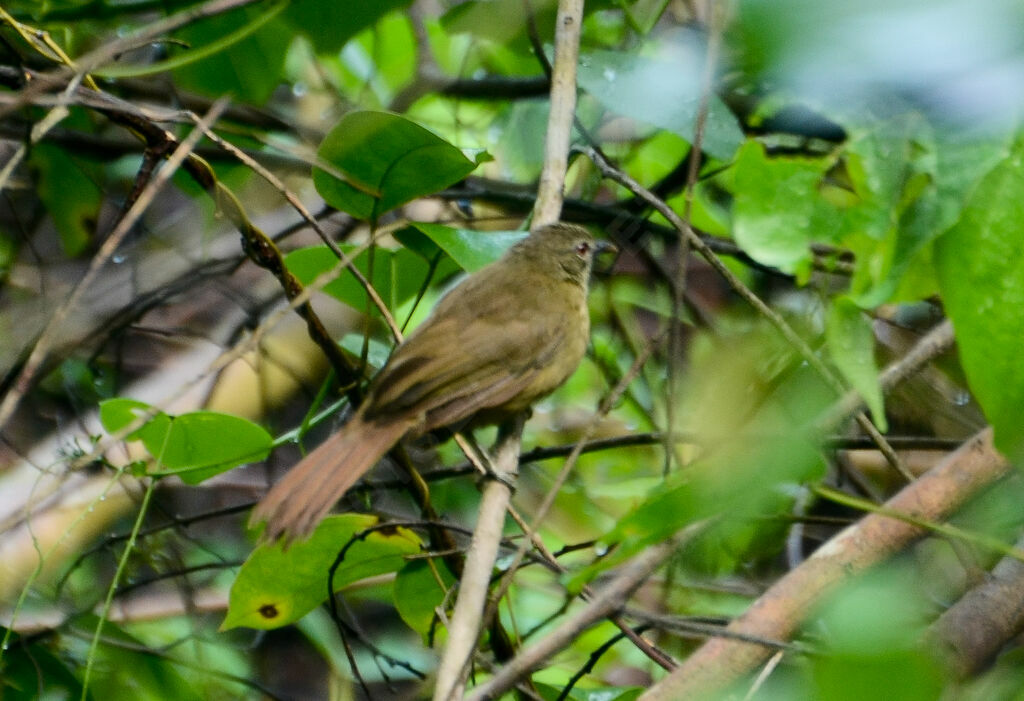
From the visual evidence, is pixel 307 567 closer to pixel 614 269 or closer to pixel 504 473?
pixel 504 473

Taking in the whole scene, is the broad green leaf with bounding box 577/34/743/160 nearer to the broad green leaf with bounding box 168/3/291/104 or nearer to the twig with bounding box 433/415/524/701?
the broad green leaf with bounding box 168/3/291/104

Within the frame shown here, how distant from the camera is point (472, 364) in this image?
10.3ft

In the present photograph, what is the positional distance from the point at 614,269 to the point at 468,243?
176 centimetres

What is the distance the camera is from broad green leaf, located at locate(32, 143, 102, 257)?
11.9 feet

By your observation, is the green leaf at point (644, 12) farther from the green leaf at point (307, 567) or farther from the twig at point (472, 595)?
the green leaf at point (307, 567)

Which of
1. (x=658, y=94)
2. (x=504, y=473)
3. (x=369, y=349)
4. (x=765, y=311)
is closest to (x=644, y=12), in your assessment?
(x=658, y=94)

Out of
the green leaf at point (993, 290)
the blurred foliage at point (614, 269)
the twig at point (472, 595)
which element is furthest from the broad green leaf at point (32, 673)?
the green leaf at point (993, 290)

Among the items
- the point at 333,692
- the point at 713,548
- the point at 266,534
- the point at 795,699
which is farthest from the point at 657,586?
the point at 795,699

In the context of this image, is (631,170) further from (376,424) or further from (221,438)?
(221,438)

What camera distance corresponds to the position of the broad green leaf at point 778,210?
1958mm

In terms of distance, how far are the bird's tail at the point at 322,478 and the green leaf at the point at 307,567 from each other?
68 mm

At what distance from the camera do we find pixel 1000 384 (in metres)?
1.53

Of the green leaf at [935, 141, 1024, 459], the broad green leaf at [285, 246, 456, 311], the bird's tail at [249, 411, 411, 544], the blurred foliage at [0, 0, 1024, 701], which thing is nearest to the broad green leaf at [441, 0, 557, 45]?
the blurred foliage at [0, 0, 1024, 701]

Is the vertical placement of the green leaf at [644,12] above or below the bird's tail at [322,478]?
above
